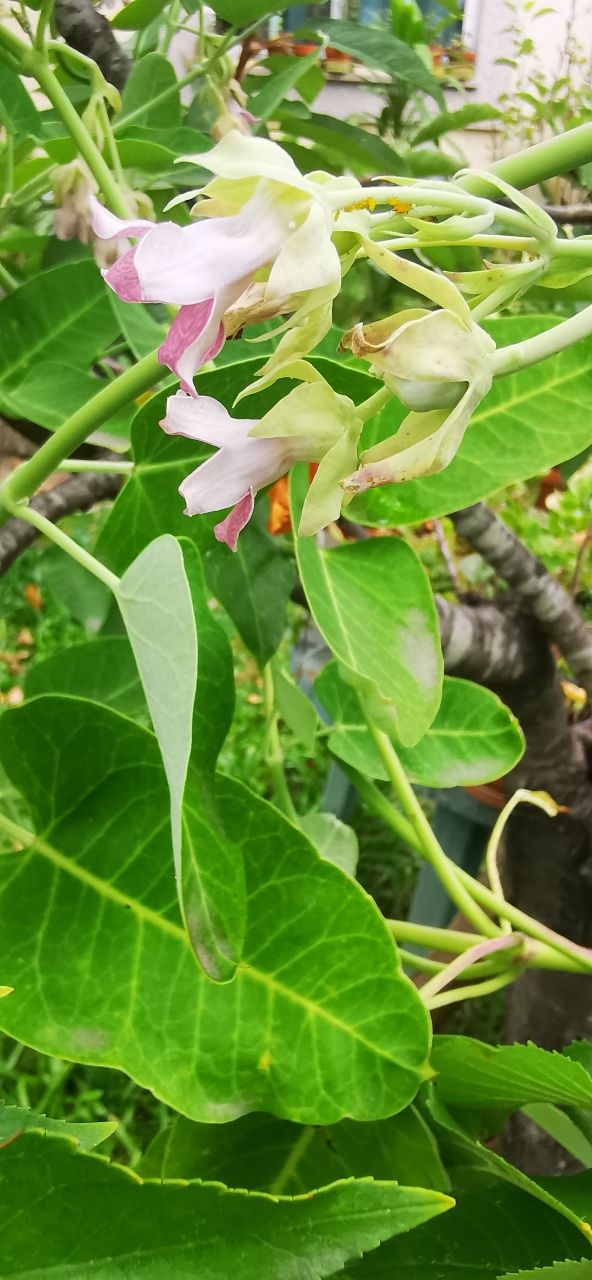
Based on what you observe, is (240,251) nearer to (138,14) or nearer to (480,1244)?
(480,1244)

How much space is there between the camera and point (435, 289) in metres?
0.15

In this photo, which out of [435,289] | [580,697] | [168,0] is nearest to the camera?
[435,289]

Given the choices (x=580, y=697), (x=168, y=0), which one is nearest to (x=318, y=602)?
(x=168, y=0)

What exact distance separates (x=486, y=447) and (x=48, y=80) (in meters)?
0.21

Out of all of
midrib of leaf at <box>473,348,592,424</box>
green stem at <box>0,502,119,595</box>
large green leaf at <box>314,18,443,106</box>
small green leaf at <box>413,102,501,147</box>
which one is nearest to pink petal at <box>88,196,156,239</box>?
green stem at <box>0,502,119,595</box>

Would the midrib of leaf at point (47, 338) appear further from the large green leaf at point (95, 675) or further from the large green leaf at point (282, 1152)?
the large green leaf at point (282, 1152)

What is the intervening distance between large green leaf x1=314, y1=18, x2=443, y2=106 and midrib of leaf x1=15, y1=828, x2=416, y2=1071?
1.55 feet

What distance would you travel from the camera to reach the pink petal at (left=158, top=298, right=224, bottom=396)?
0.49 ft

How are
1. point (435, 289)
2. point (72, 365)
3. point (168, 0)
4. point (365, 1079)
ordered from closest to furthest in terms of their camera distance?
point (435, 289), point (365, 1079), point (72, 365), point (168, 0)

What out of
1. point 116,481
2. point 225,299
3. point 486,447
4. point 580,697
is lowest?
point 580,697

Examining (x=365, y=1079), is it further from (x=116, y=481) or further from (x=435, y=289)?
(x=116, y=481)

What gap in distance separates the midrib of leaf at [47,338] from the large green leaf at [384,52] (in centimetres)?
28

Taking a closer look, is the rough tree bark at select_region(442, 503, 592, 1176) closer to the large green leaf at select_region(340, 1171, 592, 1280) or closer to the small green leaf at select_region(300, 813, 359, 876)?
the small green leaf at select_region(300, 813, 359, 876)

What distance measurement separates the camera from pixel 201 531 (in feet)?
1.04
